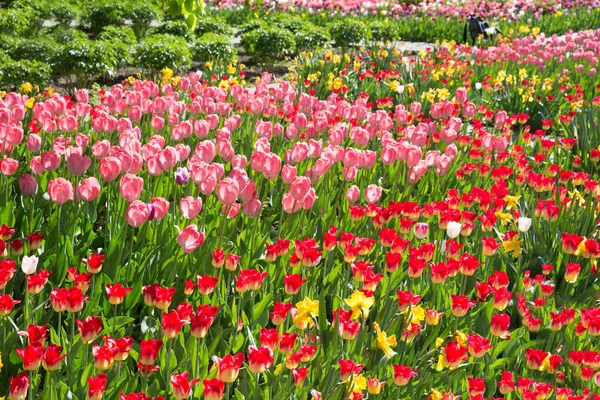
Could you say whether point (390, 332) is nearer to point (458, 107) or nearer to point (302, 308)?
point (302, 308)

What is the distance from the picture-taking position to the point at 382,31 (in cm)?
1381

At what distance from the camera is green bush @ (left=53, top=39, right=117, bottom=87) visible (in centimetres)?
785

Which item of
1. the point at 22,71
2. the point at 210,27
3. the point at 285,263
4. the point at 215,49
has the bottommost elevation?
the point at 210,27

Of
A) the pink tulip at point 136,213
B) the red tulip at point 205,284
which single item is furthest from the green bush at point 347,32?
the red tulip at point 205,284

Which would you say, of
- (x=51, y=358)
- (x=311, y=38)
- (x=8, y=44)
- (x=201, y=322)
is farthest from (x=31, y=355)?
(x=311, y=38)

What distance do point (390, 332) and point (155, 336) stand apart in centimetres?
79

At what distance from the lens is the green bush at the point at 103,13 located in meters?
12.6

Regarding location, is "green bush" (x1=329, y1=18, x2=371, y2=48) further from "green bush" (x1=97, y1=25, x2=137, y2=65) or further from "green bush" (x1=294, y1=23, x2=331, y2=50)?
"green bush" (x1=97, y1=25, x2=137, y2=65)

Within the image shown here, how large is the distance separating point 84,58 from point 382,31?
7.39 metres

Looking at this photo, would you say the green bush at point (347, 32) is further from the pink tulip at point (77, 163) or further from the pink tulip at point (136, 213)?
the pink tulip at point (136, 213)

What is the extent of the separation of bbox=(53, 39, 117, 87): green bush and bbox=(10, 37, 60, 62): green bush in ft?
0.74

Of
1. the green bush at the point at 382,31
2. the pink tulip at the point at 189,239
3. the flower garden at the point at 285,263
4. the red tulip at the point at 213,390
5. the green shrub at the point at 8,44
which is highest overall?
the red tulip at the point at 213,390

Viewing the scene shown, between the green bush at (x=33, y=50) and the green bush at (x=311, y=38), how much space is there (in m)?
4.25

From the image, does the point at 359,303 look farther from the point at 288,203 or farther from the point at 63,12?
the point at 63,12
